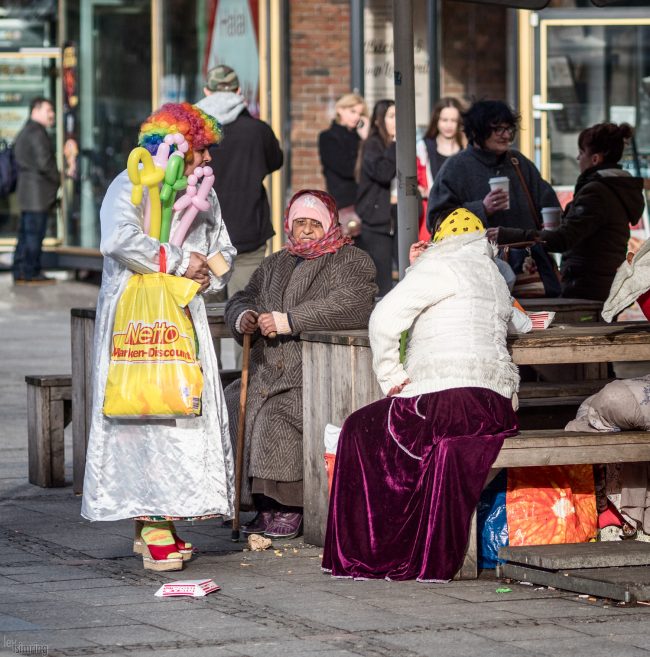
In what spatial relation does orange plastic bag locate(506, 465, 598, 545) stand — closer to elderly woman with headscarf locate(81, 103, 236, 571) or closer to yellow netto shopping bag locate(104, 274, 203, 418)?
elderly woman with headscarf locate(81, 103, 236, 571)

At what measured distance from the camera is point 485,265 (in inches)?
257

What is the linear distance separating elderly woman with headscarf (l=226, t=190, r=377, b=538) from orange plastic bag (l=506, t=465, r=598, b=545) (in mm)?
1105

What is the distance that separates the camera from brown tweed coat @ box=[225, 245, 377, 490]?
7.32 metres

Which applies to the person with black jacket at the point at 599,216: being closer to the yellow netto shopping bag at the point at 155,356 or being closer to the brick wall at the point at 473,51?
the yellow netto shopping bag at the point at 155,356

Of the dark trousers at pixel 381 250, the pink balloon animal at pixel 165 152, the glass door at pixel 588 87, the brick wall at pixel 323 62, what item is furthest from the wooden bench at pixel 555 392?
the brick wall at pixel 323 62

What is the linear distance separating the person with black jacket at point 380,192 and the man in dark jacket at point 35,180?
587cm

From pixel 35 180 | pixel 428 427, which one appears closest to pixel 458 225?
pixel 428 427

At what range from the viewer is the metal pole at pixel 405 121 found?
7996 mm

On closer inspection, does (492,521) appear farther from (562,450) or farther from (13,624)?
(13,624)

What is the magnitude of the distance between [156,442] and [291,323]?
3.34ft

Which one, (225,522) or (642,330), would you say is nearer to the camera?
(642,330)

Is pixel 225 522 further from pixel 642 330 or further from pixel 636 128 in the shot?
pixel 636 128

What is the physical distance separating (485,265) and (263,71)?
10.5 metres

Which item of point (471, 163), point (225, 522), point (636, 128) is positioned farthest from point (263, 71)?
point (225, 522)
